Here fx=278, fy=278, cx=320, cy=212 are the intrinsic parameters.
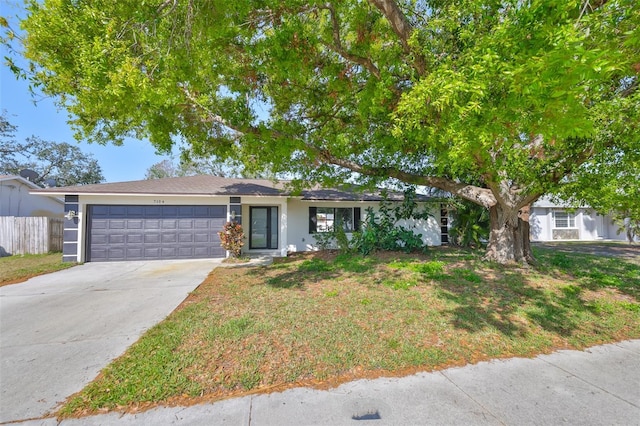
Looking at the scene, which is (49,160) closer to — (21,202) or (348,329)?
(21,202)

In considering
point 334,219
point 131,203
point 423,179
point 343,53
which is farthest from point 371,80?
point 131,203

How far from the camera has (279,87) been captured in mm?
7887

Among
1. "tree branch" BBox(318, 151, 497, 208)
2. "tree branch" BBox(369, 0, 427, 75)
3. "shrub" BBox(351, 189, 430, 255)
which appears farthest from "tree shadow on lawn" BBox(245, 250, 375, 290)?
"tree branch" BBox(369, 0, 427, 75)

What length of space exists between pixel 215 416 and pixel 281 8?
7.01 metres

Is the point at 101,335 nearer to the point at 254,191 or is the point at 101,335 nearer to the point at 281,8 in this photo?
the point at 281,8

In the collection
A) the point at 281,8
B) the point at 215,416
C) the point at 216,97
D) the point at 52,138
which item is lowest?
the point at 215,416

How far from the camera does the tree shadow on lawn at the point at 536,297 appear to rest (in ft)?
14.3

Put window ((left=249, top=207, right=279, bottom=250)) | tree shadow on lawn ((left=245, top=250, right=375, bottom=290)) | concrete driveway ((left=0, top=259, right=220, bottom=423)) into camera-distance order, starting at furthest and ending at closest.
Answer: window ((left=249, top=207, right=279, bottom=250))
tree shadow on lawn ((left=245, top=250, right=375, bottom=290))
concrete driveway ((left=0, top=259, right=220, bottom=423))

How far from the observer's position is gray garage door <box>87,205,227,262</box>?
10586 millimetres

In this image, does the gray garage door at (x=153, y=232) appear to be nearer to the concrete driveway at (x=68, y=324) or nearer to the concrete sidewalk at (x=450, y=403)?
the concrete driveway at (x=68, y=324)

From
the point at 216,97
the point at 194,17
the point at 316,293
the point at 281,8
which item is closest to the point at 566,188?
the point at 316,293

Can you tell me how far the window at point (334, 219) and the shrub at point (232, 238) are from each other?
3.57 m

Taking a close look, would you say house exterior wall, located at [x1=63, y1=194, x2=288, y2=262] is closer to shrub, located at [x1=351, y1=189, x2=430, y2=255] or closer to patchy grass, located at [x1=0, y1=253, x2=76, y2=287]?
patchy grass, located at [x1=0, y1=253, x2=76, y2=287]

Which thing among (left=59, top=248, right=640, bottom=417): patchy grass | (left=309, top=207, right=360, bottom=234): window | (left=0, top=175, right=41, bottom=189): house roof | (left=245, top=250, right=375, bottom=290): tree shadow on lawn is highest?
(left=0, top=175, right=41, bottom=189): house roof
